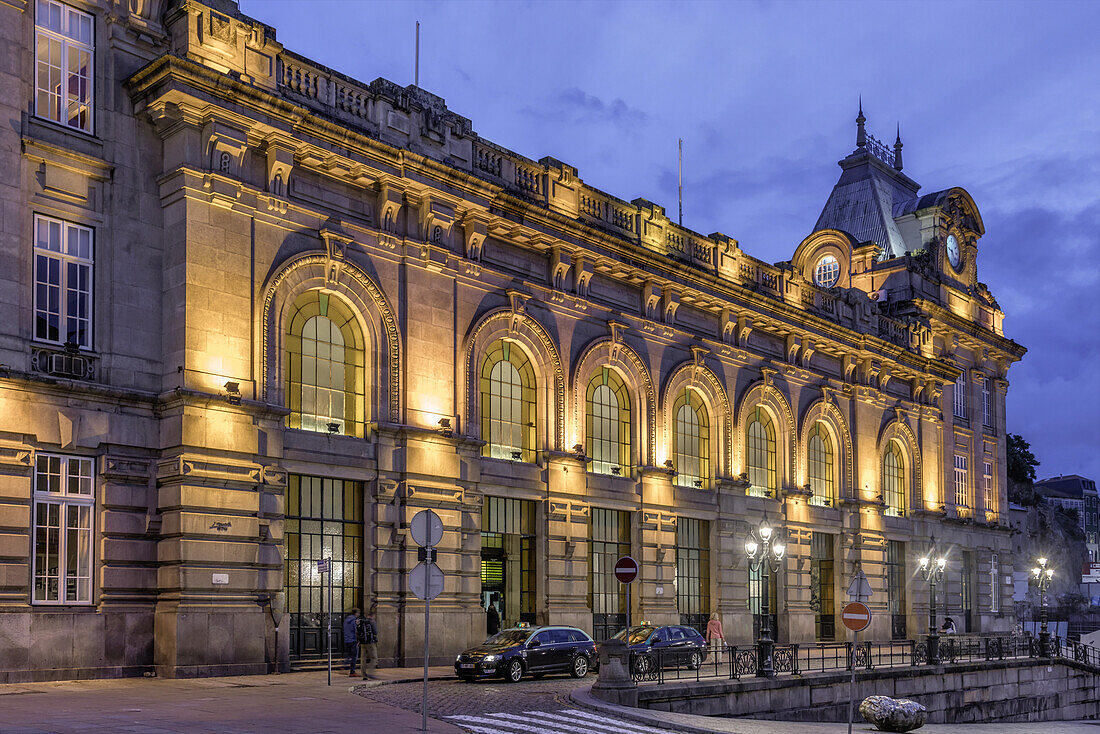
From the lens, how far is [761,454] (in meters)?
48.9

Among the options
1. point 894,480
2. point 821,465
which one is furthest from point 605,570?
point 894,480

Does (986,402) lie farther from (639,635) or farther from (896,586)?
(639,635)

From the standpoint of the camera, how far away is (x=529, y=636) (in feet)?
97.6

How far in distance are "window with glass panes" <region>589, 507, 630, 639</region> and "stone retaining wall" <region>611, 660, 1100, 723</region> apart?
8438 mm

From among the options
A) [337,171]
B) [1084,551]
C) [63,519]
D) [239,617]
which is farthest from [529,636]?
[1084,551]

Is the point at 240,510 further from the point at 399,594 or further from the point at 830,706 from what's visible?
the point at 830,706

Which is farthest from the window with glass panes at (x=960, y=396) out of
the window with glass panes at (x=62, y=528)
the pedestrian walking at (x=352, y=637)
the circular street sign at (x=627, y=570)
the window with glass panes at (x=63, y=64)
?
the window with glass panes at (x=62, y=528)

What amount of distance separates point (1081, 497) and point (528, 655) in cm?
16957

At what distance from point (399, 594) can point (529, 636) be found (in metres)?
4.37

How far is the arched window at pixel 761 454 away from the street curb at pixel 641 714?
22882 millimetres

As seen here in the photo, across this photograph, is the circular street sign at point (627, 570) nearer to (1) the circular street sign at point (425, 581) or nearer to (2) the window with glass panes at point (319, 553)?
(1) the circular street sign at point (425, 581)

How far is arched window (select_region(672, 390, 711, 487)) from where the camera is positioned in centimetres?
4438

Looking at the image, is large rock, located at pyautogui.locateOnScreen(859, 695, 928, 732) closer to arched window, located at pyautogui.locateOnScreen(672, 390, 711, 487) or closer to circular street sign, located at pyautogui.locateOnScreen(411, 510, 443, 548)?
circular street sign, located at pyautogui.locateOnScreen(411, 510, 443, 548)

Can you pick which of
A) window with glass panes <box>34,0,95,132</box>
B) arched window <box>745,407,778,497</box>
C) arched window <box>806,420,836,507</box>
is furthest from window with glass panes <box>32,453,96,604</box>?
arched window <box>806,420,836,507</box>
